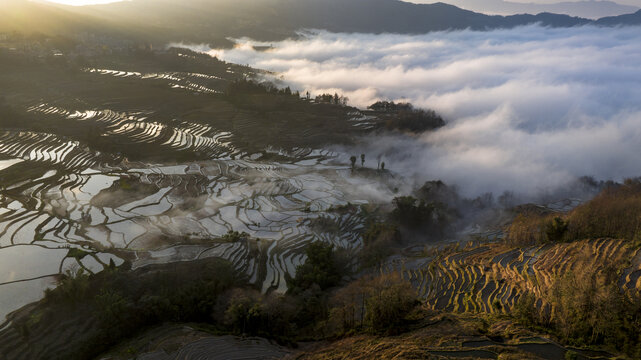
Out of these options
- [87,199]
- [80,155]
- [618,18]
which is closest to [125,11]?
[80,155]

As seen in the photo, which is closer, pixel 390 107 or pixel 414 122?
pixel 414 122

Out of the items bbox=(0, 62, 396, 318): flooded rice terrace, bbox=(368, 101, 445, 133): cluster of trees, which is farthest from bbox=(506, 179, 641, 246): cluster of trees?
bbox=(368, 101, 445, 133): cluster of trees

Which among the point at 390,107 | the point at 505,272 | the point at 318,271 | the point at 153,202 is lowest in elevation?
the point at 318,271

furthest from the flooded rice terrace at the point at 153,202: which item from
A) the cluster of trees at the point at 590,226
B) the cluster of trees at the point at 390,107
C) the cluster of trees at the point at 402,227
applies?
the cluster of trees at the point at 390,107

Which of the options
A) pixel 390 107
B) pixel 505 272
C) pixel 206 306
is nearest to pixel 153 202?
pixel 206 306

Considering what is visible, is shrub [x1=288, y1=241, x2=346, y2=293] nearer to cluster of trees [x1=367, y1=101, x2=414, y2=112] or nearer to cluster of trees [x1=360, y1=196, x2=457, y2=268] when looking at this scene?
cluster of trees [x1=360, y1=196, x2=457, y2=268]

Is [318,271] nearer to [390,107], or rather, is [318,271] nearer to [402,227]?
[402,227]

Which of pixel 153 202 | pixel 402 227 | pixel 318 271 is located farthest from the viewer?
pixel 402 227

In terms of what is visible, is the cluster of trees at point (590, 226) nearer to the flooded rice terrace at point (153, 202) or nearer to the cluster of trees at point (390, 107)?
the flooded rice terrace at point (153, 202)
